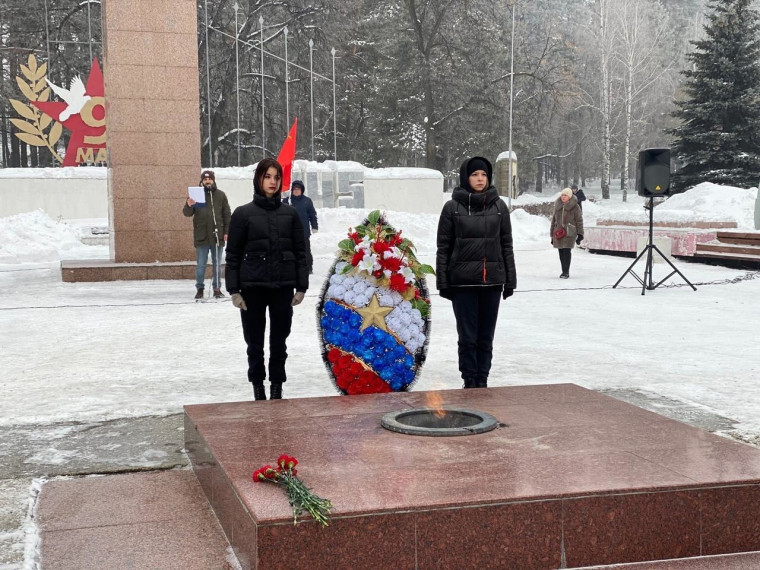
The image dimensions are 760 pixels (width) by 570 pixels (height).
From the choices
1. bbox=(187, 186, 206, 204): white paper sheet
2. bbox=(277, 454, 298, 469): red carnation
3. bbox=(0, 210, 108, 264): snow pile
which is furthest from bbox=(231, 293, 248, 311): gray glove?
bbox=(0, 210, 108, 264): snow pile

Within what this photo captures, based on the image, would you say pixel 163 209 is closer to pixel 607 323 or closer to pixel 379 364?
pixel 607 323

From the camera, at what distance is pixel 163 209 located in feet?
54.0

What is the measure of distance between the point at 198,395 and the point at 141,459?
5.71 ft

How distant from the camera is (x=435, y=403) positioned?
5.39 m

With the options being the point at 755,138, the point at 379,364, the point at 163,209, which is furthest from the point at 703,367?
the point at 755,138

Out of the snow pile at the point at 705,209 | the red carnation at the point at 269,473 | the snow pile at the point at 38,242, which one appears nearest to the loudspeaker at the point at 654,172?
the snow pile at the point at 705,209

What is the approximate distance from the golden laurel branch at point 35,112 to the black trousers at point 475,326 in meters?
30.6

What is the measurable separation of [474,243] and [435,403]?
1.54 m

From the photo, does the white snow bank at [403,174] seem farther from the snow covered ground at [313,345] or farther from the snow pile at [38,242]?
the snow covered ground at [313,345]

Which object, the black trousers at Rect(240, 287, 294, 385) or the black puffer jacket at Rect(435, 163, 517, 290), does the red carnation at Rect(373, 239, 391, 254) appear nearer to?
the black puffer jacket at Rect(435, 163, 517, 290)

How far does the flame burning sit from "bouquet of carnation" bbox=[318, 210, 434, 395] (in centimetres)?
51

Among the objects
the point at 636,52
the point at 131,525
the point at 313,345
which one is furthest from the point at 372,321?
the point at 636,52

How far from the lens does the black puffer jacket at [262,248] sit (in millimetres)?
6148

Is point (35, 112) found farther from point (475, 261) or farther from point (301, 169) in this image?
point (475, 261)
